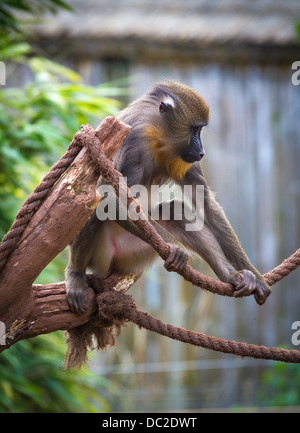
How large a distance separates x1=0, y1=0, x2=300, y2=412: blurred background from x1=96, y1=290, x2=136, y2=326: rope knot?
3522 mm

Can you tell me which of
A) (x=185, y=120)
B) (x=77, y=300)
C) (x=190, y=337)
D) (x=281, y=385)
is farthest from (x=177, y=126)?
(x=281, y=385)

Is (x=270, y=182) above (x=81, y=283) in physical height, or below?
above

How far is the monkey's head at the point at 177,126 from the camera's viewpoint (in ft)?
11.8

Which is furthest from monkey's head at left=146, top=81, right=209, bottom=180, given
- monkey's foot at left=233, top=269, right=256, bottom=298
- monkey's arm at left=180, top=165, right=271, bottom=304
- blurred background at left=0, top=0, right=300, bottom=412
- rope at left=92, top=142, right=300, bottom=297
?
blurred background at left=0, top=0, right=300, bottom=412

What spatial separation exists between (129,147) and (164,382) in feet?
13.5

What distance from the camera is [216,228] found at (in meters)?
3.79

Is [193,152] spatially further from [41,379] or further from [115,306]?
[41,379]

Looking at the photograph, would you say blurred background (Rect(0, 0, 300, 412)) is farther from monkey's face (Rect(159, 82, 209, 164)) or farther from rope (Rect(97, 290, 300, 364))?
rope (Rect(97, 290, 300, 364))

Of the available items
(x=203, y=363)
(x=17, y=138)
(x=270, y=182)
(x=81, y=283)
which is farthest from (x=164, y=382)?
(x=81, y=283)

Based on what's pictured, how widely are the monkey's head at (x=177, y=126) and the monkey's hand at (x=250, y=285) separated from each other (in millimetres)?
776

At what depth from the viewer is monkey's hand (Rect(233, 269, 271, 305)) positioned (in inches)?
128

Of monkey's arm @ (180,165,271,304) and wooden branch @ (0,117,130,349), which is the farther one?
monkey's arm @ (180,165,271,304)

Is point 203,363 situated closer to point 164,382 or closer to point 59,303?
point 164,382

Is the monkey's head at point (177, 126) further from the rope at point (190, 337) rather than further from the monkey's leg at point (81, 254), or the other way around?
the rope at point (190, 337)
